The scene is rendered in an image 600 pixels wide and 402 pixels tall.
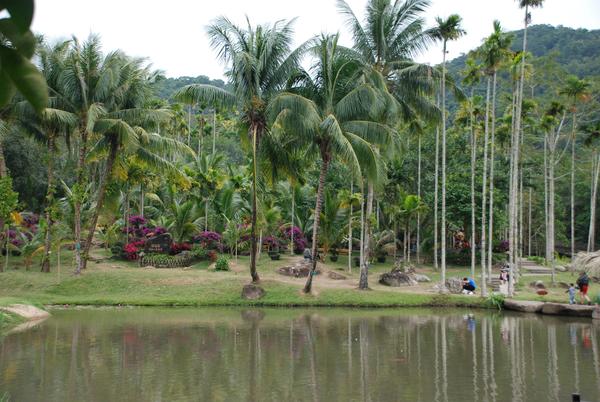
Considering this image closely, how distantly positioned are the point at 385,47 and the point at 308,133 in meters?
5.21

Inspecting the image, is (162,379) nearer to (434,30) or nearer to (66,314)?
(66,314)

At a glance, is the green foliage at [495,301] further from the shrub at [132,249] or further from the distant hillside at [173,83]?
the distant hillside at [173,83]

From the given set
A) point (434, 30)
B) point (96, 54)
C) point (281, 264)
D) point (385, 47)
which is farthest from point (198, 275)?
point (434, 30)

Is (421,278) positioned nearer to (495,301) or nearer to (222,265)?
(495,301)

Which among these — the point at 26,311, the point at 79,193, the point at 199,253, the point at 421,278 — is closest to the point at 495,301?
the point at 421,278

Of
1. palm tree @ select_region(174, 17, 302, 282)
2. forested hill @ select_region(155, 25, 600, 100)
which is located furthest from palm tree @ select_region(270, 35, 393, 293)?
forested hill @ select_region(155, 25, 600, 100)

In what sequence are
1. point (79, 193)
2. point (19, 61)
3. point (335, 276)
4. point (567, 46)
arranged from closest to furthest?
point (19, 61)
point (79, 193)
point (335, 276)
point (567, 46)

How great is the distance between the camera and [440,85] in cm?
2423

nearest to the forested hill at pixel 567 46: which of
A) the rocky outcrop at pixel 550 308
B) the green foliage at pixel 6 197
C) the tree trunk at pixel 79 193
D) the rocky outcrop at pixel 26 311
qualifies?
the rocky outcrop at pixel 550 308

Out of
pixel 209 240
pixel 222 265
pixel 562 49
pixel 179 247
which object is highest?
pixel 562 49

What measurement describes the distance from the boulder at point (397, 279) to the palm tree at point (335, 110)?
2575mm

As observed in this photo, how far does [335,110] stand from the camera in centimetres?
2177

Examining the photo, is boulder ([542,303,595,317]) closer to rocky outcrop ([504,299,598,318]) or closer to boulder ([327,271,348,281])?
rocky outcrop ([504,299,598,318])

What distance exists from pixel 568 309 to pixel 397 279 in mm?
7850
